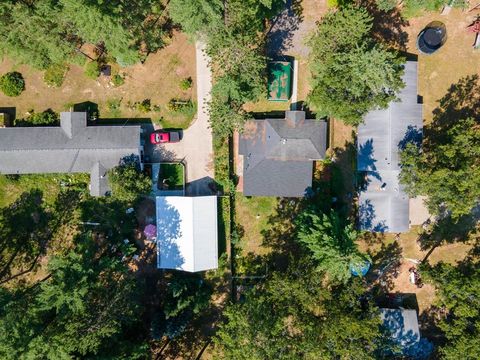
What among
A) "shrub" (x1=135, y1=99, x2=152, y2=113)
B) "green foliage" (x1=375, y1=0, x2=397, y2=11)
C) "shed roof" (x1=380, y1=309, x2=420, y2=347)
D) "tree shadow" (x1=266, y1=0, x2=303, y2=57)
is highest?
"green foliage" (x1=375, y1=0, x2=397, y2=11)

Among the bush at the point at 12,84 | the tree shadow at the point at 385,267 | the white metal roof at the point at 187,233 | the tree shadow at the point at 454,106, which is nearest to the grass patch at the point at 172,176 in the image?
the white metal roof at the point at 187,233

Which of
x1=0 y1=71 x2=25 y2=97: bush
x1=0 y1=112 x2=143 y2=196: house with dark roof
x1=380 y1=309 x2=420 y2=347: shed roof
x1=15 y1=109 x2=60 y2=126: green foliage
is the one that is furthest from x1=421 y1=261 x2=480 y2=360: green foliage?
x1=0 y1=71 x2=25 y2=97: bush

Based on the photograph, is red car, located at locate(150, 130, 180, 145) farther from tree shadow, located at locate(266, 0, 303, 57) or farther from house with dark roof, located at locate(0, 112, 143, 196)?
tree shadow, located at locate(266, 0, 303, 57)

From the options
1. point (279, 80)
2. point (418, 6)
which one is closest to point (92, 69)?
point (279, 80)

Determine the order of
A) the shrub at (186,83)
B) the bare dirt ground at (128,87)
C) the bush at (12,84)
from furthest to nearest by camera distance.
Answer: the bare dirt ground at (128,87) < the shrub at (186,83) < the bush at (12,84)

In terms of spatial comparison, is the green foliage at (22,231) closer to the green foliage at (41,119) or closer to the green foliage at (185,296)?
the green foliage at (41,119)

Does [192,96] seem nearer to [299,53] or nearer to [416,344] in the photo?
[299,53]
